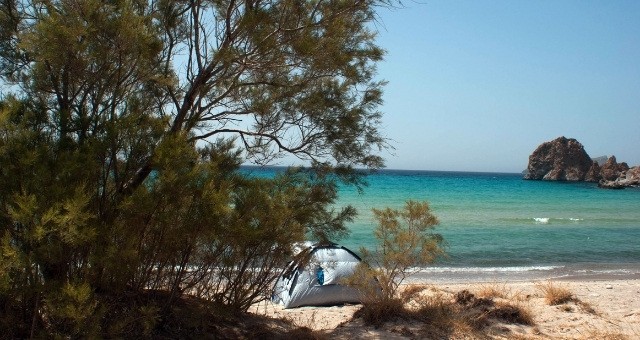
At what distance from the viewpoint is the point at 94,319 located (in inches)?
188

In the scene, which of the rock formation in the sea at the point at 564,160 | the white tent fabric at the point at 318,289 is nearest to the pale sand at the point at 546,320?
the white tent fabric at the point at 318,289

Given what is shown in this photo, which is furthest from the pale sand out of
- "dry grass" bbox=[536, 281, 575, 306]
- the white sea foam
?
the white sea foam

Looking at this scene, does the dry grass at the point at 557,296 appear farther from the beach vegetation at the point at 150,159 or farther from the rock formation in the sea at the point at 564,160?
the rock formation in the sea at the point at 564,160

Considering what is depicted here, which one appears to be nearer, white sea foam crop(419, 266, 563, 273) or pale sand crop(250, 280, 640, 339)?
pale sand crop(250, 280, 640, 339)

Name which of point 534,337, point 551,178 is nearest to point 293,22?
point 534,337

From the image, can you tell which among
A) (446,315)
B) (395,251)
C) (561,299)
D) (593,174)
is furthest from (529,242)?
(593,174)

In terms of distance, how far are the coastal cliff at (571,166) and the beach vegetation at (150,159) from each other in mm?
77890

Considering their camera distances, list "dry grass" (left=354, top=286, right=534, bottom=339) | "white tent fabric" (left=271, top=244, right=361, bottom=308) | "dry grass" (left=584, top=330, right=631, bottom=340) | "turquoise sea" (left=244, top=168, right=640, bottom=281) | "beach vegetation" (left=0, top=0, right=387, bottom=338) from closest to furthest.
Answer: "beach vegetation" (left=0, top=0, right=387, bottom=338), "dry grass" (left=584, top=330, right=631, bottom=340), "dry grass" (left=354, top=286, right=534, bottom=339), "white tent fabric" (left=271, top=244, right=361, bottom=308), "turquoise sea" (left=244, top=168, right=640, bottom=281)

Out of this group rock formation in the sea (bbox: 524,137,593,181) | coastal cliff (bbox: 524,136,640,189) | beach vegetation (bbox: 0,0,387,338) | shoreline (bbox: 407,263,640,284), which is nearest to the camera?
beach vegetation (bbox: 0,0,387,338)

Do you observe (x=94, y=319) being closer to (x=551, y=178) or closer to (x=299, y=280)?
(x=299, y=280)

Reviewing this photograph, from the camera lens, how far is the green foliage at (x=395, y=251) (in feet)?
26.1

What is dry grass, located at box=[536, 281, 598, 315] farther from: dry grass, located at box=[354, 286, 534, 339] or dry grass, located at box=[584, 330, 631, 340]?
dry grass, located at box=[584, 330, 631, 340]

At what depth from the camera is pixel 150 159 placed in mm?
5445

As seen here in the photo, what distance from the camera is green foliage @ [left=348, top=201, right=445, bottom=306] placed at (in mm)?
7969
